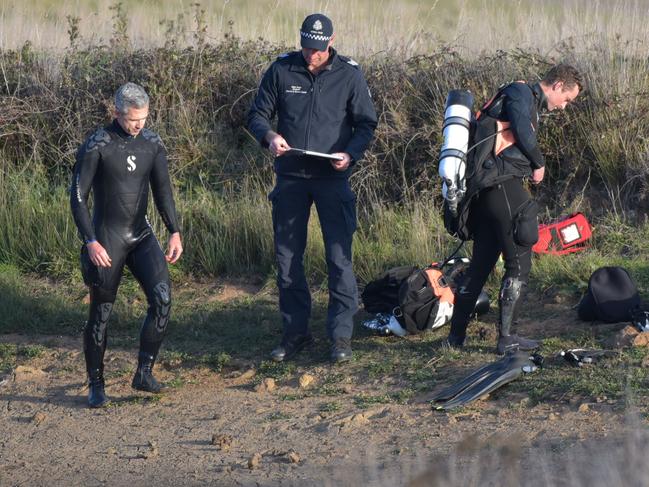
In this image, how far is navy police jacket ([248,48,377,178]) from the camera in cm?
742

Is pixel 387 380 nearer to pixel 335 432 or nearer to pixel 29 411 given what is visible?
pixel 335 432

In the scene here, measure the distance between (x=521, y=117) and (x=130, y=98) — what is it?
8.00ft

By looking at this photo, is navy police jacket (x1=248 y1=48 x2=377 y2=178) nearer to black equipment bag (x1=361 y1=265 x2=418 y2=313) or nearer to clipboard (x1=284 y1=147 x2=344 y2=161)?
clipboard (x1=284 y1=147 x2=344 y2=161)

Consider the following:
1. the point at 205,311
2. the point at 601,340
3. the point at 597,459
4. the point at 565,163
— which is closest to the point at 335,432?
the point at 597,459

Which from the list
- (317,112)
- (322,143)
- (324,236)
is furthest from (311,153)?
(324,236)

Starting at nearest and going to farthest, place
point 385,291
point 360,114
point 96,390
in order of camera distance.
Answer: point 96,390, point 360,114, point 385,291

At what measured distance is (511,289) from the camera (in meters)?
7.29

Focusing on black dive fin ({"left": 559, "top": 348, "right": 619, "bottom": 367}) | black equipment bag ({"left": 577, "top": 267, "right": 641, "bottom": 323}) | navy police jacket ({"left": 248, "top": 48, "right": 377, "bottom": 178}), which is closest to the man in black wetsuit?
navy police jacket ({"left": 248, "top": 48, "right": 377, "bottom": 178})

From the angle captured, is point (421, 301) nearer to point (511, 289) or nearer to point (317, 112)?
point (511, 289)

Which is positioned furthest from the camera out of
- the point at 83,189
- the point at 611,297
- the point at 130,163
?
the point at 611,297

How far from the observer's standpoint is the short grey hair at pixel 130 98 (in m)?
6.68

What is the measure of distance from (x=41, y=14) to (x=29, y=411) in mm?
7908

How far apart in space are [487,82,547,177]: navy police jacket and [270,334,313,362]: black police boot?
198 centimetres

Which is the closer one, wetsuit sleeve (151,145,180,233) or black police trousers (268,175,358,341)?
wetsuit sleeve (151,145,180,233)
